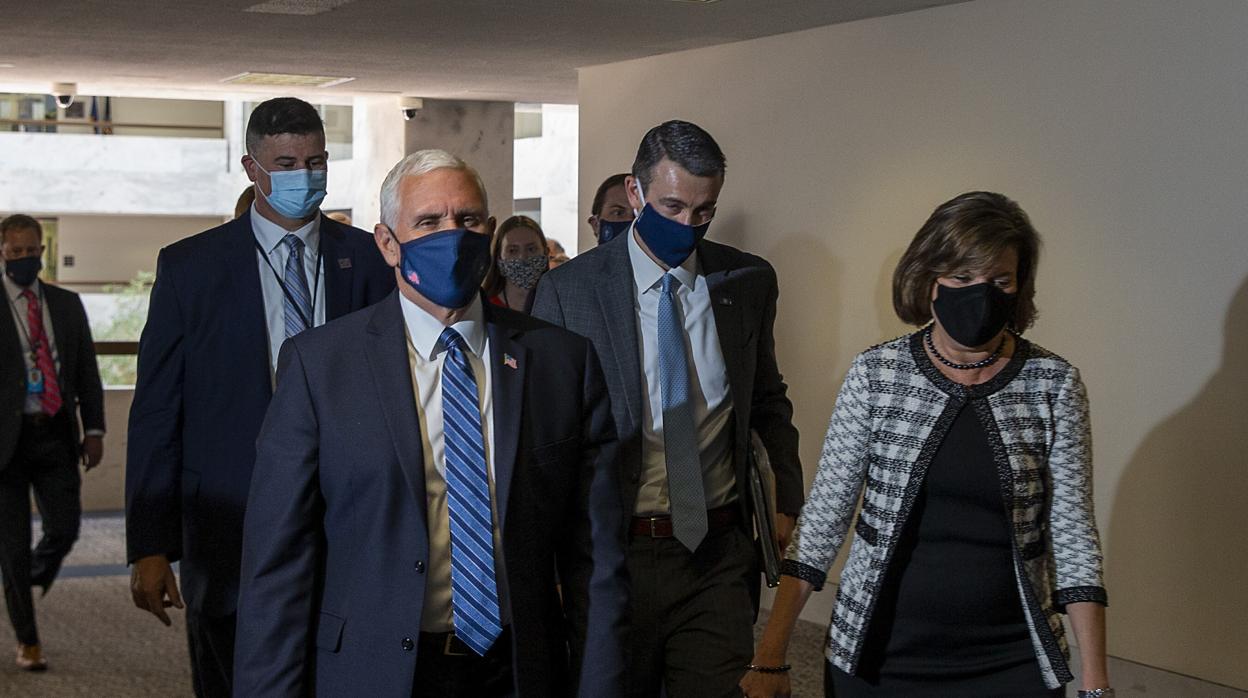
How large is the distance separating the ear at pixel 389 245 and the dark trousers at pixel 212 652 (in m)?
1.37

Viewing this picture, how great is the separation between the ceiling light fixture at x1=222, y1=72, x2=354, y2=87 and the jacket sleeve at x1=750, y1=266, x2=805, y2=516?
702cm

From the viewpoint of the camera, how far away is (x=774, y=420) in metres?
3.80

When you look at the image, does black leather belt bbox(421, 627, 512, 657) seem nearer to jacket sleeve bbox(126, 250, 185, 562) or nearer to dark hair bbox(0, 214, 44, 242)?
jacket sleeve bbox(126, 250, 185, 562)

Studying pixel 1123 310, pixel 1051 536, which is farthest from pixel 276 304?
pixel 1123 310

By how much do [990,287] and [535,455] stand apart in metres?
0.91

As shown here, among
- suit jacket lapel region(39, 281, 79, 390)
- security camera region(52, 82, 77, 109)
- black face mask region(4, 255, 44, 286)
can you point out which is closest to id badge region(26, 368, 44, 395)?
suit jacket lapel region(39, 281, 79, 390)

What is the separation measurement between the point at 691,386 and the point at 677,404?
88 mm

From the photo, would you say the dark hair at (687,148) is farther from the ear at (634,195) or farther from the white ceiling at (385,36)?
the white ceiling at (385,36)

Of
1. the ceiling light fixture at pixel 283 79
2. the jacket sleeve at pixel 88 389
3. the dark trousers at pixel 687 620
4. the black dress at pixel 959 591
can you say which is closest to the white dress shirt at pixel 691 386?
the dark trousers at pixel 687 620

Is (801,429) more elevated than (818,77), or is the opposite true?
(818,77)

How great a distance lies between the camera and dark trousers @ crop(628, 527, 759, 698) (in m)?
3.48

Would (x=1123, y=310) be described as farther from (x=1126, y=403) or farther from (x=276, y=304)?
(x=276, y=304)

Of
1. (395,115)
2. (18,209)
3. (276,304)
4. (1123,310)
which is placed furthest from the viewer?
(18,209)

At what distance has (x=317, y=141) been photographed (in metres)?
3.73
